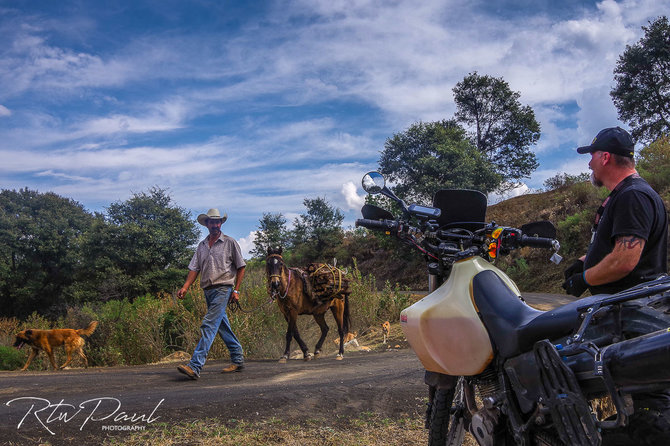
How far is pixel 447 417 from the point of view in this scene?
3104mm

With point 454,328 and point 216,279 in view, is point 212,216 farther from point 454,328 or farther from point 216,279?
point 454,328

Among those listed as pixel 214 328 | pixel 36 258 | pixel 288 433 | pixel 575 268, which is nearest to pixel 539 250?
pixel 214 328

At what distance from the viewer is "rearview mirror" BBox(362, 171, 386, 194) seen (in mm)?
3264

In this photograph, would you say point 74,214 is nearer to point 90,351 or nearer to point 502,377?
point 90,351

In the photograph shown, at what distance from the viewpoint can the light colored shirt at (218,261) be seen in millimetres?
7797

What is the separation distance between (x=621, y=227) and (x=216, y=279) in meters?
6.05

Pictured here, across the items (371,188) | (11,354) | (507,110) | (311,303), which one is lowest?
(11,354)

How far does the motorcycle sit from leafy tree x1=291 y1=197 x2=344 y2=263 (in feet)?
105

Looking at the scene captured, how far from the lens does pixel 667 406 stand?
195 cm

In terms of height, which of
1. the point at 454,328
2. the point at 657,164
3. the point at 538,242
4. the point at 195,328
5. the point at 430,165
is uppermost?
the point at 430,165

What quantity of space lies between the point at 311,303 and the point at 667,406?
8774 mm

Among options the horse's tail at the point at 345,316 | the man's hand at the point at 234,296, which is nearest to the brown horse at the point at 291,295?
the horse's tail at the point at 345,316

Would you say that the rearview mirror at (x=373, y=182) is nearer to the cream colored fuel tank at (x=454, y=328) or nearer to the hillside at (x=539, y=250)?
the cream colored fuel tank at (x=454, y=328)

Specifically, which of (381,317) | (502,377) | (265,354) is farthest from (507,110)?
(502,377)
